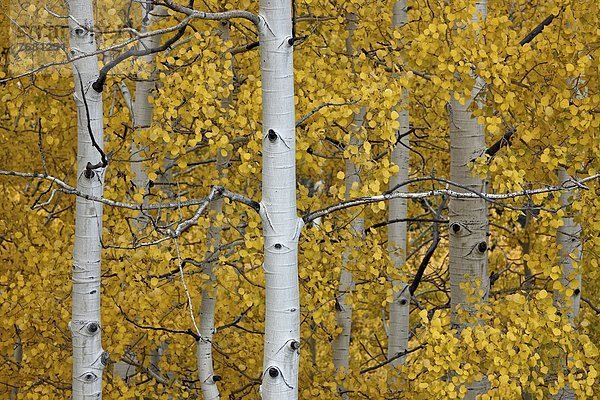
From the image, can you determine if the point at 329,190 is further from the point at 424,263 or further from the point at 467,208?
the point at 424,263

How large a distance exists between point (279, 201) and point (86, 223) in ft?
4.89

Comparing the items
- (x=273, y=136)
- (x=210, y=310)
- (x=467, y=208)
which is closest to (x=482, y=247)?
(x=467, y=208)

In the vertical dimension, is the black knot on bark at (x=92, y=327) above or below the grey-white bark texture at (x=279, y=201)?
below

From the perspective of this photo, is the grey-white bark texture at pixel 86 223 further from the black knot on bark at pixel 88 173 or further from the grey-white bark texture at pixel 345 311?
the grey-white bark texture at pixel 345 311

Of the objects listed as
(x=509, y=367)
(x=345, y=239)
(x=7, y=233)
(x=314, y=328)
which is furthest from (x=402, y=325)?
(x=7, y=233)

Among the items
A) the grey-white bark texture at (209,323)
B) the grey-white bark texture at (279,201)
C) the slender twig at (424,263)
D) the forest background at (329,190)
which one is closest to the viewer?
the grey-white bark texture at (279,201)

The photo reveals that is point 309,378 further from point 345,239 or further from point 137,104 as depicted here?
point 137,104

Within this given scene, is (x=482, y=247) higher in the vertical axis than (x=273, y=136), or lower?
lower

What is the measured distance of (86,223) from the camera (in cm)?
541

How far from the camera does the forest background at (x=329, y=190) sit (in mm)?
5363

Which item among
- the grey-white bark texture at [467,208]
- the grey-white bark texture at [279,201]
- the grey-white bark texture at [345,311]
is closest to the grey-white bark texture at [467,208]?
the grey-white bark texture at [467,208]

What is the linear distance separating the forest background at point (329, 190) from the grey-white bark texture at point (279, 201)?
0.07 ft

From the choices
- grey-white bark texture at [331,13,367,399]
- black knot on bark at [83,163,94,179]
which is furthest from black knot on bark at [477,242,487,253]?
black knot on bark at [83,163,94,179]

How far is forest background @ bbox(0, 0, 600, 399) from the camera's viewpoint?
5.36 m
